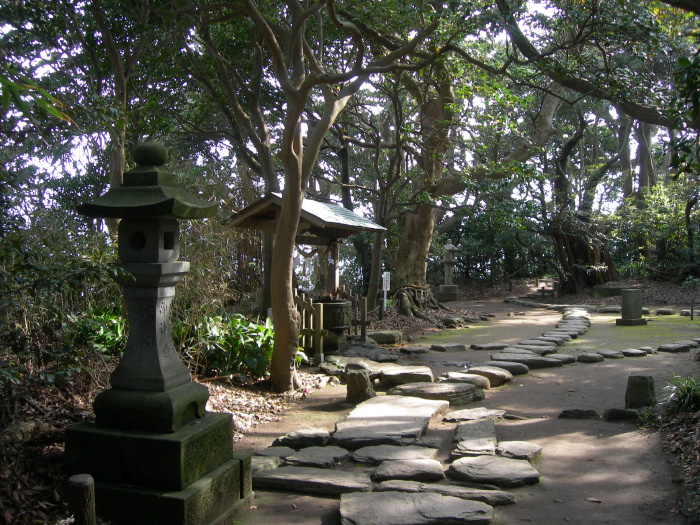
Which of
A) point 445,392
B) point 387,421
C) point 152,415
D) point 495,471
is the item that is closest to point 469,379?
point 445,392

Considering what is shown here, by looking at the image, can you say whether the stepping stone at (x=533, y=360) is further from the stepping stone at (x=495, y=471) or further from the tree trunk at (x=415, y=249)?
the tree trunk at (x=415, y=249)

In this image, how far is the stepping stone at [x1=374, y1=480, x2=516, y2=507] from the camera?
4.29 m

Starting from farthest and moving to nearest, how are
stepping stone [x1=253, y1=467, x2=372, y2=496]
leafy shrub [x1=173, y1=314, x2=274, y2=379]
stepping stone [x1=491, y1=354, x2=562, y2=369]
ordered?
1. stepping stone [x1=491, y1=354, x2=562, y2=369]
2. leafy shrub [x1=173, y1=314, x2=274, y2=379]
3. stepping stone [x1=253, y1=467, x2=372, y2=496]

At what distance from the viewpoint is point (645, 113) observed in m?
9.95

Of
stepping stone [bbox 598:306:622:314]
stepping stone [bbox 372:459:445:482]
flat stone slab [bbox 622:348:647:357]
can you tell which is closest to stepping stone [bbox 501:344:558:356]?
flat stone slab [bbox 622:348:647:357]

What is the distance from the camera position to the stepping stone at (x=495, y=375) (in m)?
8.46

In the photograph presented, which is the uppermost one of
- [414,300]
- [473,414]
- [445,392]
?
[414,300]

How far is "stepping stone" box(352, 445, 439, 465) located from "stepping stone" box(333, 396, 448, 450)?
16 centimetres

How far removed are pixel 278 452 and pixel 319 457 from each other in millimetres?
427

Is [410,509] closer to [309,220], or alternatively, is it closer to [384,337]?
[309,220]

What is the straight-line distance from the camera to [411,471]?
4.79 m

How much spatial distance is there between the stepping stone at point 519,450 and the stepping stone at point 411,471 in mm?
707

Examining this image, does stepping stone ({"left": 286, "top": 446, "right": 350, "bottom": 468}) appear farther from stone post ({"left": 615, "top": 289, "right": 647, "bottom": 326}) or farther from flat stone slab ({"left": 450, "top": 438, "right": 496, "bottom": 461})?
stone post ({"left": 615, "top": 289, "right": 647, "bottom": 326})

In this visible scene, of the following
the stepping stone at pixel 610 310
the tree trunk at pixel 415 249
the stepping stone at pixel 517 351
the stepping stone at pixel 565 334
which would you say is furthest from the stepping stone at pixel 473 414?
the stepping stone at pixel 610 310
